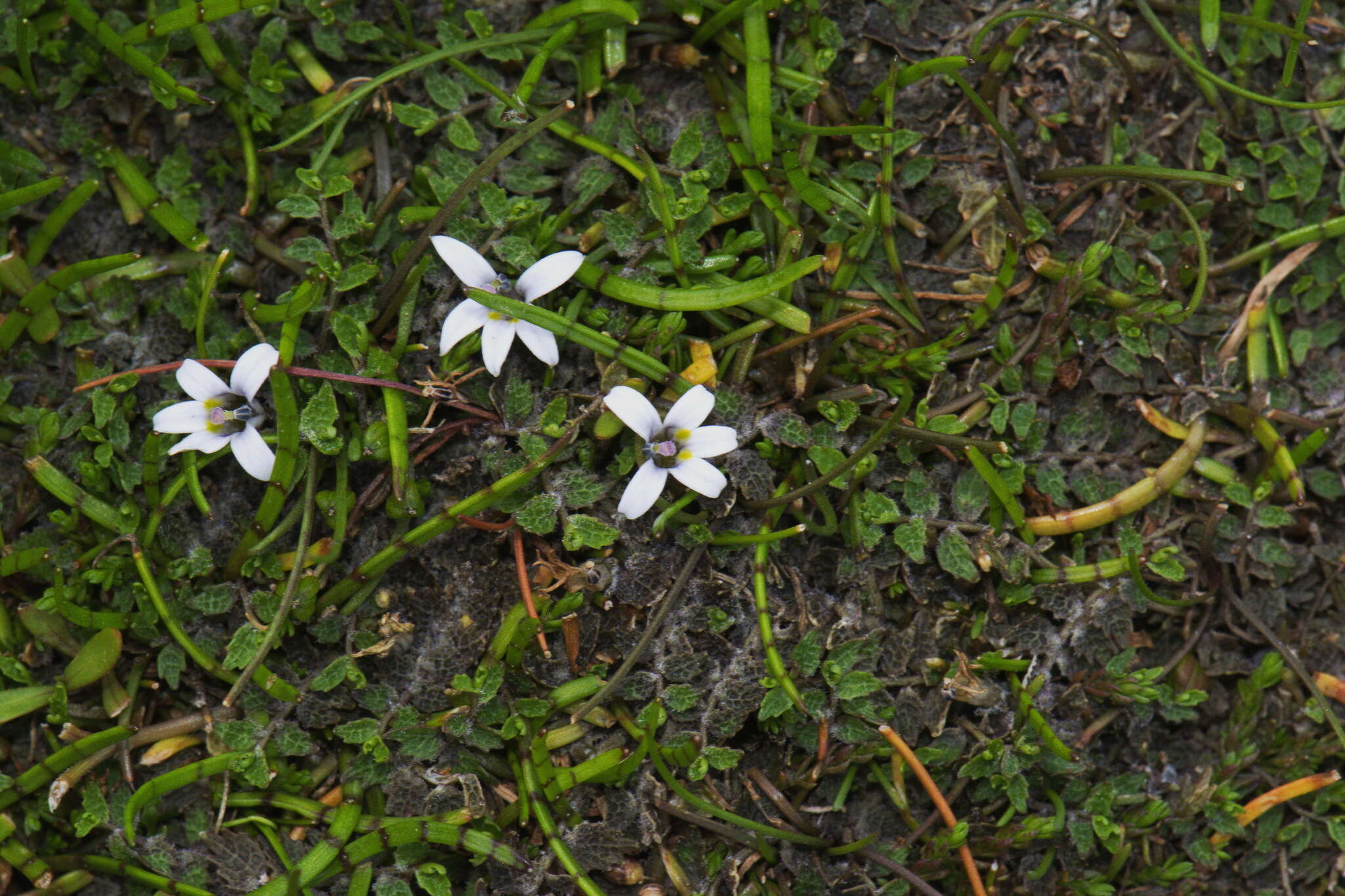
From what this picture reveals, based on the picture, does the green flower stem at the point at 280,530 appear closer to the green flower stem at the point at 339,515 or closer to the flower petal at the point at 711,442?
the green flower stem at the point at 339,515

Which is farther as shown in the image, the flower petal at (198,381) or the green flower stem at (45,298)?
the green flower stem at (45,298)

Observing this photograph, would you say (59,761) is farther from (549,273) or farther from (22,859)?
(549,273)

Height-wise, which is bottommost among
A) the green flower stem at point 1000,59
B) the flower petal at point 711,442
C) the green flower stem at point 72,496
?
the green flower stem at point 72,496

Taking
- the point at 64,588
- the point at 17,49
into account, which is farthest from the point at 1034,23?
the point at 64,588

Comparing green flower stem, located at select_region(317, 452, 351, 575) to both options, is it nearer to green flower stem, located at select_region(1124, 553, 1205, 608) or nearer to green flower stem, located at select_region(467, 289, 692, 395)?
green flower stem, located at select_region(467, 289, 692, 395)

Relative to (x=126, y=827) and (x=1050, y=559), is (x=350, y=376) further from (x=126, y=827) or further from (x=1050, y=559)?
(x=1050, y=559)

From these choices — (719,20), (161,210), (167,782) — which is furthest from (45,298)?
(719,20)

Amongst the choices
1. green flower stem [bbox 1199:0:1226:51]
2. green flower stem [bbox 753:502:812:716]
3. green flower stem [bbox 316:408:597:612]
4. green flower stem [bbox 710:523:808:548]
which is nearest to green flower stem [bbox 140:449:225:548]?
green flower stem [bbox 316:408:597:612]

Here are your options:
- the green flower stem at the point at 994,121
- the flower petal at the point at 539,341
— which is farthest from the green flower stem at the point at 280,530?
the green flower stem at the point at 994,121
